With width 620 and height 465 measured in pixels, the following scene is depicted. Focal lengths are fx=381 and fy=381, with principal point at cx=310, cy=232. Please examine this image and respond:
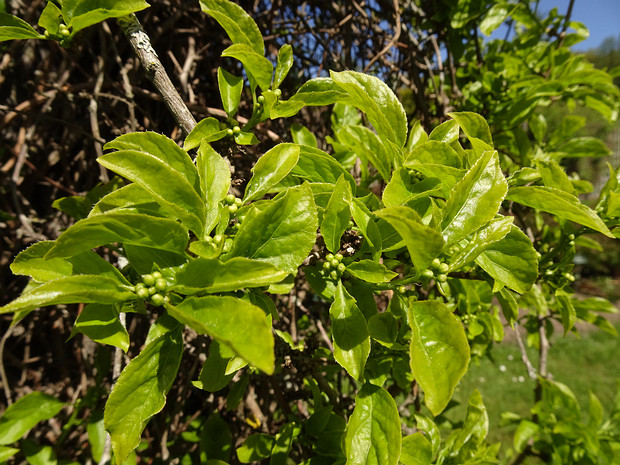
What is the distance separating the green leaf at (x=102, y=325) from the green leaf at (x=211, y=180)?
0.21m

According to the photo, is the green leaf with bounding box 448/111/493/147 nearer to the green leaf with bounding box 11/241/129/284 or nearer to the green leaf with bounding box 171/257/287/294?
the green leaf with bounding box 171/257/287/294

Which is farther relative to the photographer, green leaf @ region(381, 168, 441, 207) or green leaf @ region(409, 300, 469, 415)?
green leaf @ region(381, 168, 441, 207)

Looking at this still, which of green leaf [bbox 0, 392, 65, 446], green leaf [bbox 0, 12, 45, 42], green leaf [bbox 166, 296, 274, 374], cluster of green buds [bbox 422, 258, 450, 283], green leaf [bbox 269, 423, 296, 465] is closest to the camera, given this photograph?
green leaf [bbox 166, 296, 274, 374]

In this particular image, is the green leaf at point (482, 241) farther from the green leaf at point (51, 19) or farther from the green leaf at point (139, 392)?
the green leaf at point (51, 19)

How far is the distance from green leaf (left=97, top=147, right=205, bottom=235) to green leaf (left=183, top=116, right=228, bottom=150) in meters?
0.21

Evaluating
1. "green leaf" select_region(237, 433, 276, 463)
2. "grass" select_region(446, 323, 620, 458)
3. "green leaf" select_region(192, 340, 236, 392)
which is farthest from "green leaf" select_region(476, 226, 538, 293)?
"grass" select_region(446, 323, 620, 458)

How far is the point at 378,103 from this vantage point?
2.66 ft

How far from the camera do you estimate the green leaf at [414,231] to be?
522 mm

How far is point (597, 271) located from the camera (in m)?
10.8

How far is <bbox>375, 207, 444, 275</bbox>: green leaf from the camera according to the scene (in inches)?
20.6

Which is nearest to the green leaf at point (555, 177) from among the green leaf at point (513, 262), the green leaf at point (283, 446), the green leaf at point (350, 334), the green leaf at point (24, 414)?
the green leaf at point (513, 262)

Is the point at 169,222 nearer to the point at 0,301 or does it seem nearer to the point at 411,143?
the point at 411,143

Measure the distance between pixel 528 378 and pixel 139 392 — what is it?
6.11 m

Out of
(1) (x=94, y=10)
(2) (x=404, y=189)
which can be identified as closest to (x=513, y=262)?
(2) (x=404, y=189)
